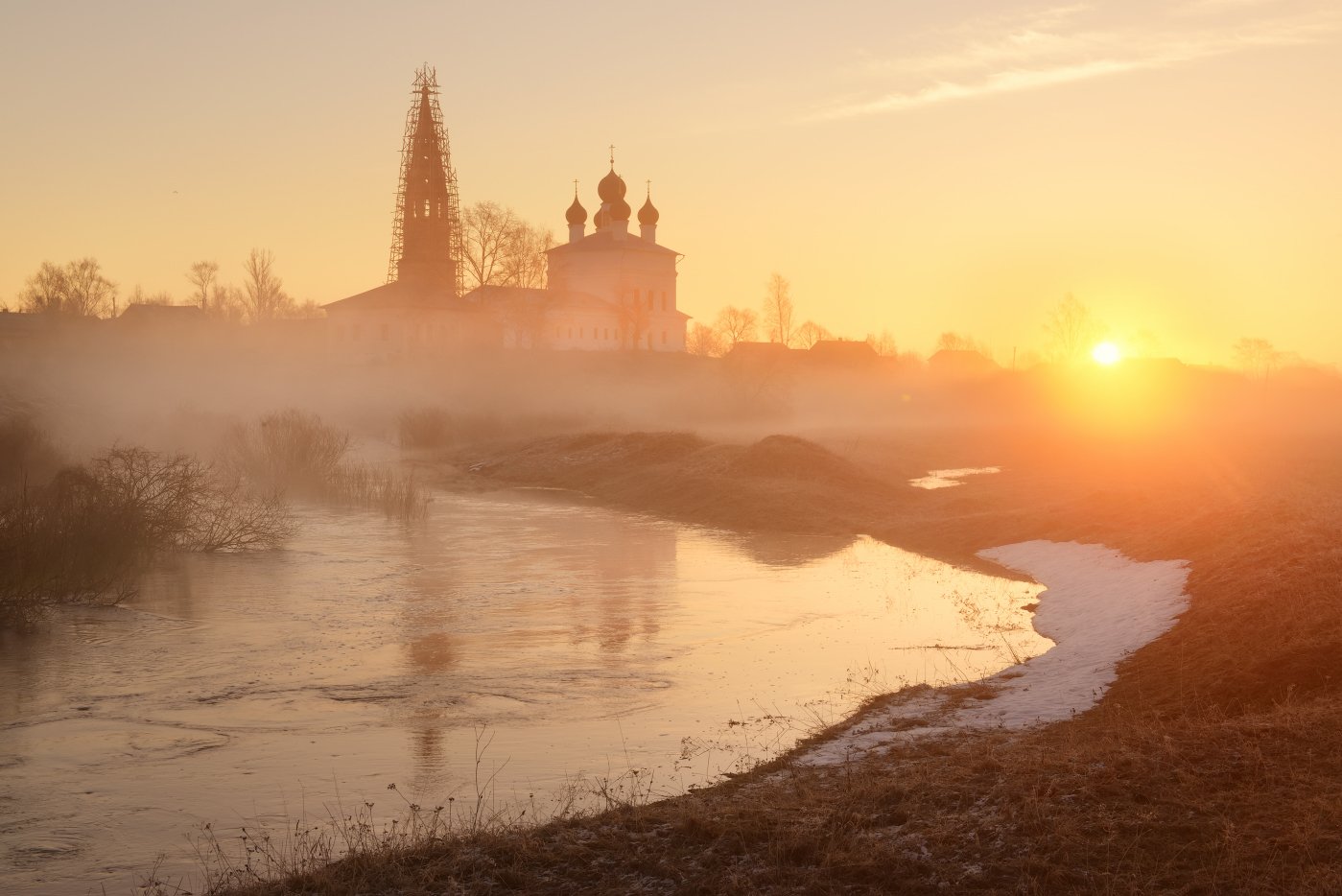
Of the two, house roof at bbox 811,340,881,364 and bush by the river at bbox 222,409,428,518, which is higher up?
house roof at bbox 811,340,881,364

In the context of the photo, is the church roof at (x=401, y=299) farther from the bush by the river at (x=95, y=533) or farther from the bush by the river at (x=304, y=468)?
the bush by the river at (x=95, y=533)

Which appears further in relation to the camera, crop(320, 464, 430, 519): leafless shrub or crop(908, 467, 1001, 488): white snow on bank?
crop(908, 467, 1001, 488): white snow on bank

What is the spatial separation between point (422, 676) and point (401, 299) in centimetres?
6654

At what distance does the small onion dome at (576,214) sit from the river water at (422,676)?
7359cm

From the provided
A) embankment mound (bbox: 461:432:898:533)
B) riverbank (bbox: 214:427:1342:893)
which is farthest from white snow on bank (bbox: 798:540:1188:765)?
embankment mound (bbox: 461:432:898:533)

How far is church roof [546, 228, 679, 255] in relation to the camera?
310 ft

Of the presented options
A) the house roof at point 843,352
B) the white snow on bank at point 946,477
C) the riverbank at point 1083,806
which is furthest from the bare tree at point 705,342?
the riverbank at point 1083,806

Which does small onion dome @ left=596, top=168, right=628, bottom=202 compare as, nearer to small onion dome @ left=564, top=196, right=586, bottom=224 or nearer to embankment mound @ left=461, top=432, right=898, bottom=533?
small onion dome @ left=564, top=196, right=586, bottom=224

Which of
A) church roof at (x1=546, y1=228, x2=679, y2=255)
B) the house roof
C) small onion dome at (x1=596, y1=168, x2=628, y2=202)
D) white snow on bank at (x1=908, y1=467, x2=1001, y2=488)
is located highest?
small onion dome at (x1=596, y1=168, x2=628, y2=202)

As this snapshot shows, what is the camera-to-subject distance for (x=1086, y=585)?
23.4 m

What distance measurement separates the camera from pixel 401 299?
80188mm

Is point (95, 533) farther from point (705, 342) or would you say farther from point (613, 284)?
point (705, 342)

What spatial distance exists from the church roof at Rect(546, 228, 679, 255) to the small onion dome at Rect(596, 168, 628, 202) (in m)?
2.45

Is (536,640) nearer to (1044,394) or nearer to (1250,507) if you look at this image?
(1250,507)
